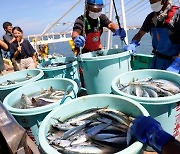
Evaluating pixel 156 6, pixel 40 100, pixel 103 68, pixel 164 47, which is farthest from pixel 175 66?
pixel 40 100

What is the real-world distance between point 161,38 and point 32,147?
273cm

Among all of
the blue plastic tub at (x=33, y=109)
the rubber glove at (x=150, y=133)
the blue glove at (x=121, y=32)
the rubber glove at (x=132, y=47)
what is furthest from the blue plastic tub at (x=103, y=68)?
the rubber glove at (x=150, y=133)

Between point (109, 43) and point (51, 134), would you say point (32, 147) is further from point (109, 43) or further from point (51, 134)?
point (109, 43)

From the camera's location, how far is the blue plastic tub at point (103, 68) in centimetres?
348

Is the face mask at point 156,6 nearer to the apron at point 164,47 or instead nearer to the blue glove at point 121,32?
the apron at point 164,47

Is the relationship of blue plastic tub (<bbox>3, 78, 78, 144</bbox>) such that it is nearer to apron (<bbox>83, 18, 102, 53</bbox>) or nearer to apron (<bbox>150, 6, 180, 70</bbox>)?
apron (<bbox>83, 18, 102, 53</bbox>)

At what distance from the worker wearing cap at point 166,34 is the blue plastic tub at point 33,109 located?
1.57m

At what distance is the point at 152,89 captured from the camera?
2.80 m

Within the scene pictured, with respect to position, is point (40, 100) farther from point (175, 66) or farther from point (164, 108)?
point (175, 66)

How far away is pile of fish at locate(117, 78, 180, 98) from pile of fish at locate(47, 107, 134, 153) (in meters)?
0.53

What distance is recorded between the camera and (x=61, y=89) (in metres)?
3.59

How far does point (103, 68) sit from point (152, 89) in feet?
3.35

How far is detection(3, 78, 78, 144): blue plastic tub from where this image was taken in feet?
8.49

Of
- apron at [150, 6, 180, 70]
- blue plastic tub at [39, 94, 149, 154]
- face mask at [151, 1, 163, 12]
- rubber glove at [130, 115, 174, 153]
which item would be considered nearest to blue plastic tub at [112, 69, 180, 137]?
blue plastic tub at [39, 94, 149, 154]
